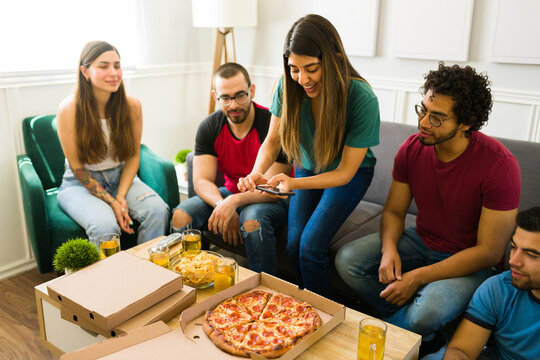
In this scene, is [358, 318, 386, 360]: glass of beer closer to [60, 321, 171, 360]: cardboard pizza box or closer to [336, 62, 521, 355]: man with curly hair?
[336, 62, 521, 355]: man with curly hair

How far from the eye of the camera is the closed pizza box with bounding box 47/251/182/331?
4.18 ft

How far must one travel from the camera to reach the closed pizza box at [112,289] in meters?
1.27

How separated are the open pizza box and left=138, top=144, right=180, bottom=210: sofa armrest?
125cm

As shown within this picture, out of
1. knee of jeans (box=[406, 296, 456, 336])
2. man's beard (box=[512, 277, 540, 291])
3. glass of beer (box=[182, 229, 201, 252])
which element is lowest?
knee of jeans (box=[406, 296, 456, 336])

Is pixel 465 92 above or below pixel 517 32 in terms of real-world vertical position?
below

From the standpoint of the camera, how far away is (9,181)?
2559mm

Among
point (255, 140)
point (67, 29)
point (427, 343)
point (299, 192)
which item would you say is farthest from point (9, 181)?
point (427, 343)

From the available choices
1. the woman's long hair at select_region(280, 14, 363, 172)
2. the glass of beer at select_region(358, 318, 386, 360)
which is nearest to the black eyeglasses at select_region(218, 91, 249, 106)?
the woman's long hair at select_region(280, 14, 363, 172)

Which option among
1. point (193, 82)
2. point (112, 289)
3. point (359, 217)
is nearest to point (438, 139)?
point (359, 217)

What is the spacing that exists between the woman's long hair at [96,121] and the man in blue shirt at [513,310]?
6.03 feet

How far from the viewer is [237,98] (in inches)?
86.5

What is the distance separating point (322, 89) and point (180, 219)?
3.17 feet

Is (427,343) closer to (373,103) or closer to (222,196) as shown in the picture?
(373,103)

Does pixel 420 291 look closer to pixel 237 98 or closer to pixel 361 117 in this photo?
pixel 361 117
